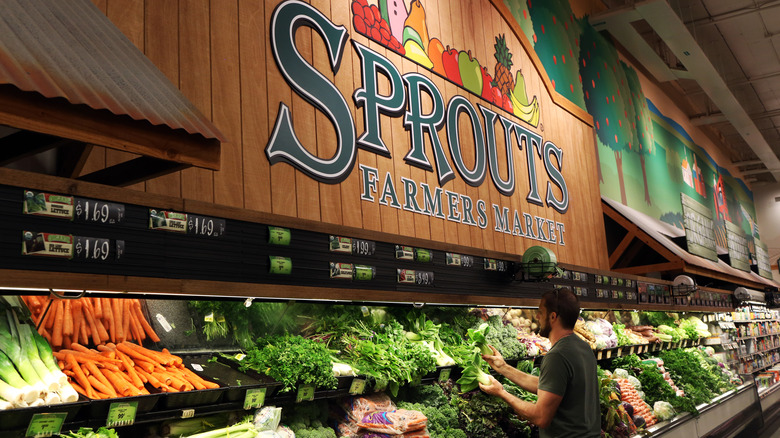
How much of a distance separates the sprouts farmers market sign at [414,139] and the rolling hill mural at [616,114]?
1472mm

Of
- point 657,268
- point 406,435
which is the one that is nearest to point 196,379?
point 406,435

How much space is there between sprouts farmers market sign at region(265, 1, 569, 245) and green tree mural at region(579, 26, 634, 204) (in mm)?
2657

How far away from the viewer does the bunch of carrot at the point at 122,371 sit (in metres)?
2.35

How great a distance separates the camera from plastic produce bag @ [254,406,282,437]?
2.88 m

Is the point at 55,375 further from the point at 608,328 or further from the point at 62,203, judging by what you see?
the point at 608,328

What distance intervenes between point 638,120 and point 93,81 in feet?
35.5

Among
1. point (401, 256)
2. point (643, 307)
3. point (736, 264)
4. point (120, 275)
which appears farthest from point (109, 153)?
point (736, 264)

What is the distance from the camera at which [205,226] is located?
9.08 feet

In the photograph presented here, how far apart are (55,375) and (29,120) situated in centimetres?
96

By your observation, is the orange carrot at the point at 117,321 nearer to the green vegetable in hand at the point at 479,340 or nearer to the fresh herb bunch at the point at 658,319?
the green vegetable in hand at the point at 479,340

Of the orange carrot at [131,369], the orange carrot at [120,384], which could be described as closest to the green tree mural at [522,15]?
the orange carrot at [131,369]

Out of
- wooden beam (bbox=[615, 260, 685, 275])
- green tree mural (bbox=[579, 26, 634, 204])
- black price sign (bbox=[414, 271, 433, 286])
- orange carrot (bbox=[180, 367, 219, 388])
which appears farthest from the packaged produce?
orange carrot (bbox=[180, 367, 219, 388])

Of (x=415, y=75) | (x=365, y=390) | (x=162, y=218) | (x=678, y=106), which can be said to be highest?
(x=678, y=106)

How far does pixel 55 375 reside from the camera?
7.27 ft
